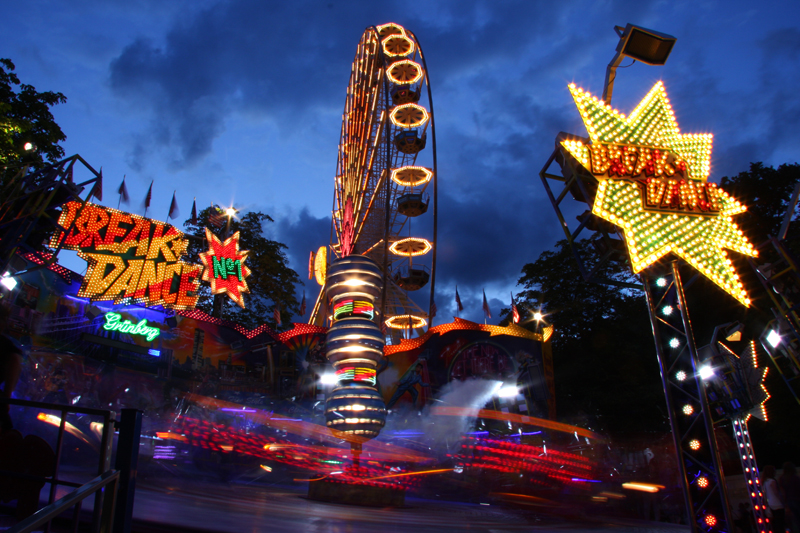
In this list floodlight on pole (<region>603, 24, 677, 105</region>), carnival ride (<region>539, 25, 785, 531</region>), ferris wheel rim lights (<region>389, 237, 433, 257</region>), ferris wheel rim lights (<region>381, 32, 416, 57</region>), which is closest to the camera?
carnival ride (<region>539, 25, 785, 531</region>)

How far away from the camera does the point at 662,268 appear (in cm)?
776

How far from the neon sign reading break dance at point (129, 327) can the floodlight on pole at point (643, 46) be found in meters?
18.5

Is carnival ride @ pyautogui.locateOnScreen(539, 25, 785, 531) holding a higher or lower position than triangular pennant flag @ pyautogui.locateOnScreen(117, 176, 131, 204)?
lower

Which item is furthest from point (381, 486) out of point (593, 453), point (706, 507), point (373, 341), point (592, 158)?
point (593, 453)

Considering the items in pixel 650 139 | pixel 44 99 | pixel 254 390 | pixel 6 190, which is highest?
pixel 44 99

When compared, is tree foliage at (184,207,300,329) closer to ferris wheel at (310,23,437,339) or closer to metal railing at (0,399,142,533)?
ferris wheel at (310,23,437,339)

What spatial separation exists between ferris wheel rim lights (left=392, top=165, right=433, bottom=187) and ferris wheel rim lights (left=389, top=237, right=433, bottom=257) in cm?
274

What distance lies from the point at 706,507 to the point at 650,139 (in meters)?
5.93

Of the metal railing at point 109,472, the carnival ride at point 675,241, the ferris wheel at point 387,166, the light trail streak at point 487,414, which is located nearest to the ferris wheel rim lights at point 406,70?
the ferris wheel at point 387,166

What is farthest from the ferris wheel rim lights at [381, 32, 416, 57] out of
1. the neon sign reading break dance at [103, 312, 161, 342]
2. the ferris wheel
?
the neon sign reading break dance at [103, 312, 161, 342]

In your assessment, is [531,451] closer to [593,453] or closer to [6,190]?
[593,453]

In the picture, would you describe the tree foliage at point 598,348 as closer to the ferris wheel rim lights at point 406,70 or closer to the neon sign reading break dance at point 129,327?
the ferris wheel rim lights at point 406,70

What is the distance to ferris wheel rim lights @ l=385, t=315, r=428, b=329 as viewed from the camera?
86.3 ft

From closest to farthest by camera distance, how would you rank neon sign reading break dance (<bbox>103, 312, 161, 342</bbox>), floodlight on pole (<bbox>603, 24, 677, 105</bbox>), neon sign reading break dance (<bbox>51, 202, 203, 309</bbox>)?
1. floodlight on pole (<bbox>603, 24, 677, 105</bbox>)
2. neon sign reading break dance (<bbox>51, 202, 203, 309</bbox>)
3. neon sign reading break dance (<bbox>103, 312, 161, 342</bbox>)
